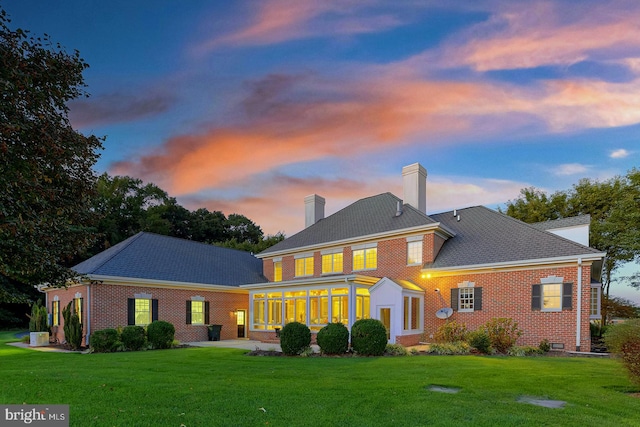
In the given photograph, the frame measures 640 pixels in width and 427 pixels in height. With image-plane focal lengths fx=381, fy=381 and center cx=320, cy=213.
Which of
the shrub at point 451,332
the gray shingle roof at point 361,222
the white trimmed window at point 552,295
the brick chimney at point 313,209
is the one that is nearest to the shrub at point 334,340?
the shrub at point 451,332

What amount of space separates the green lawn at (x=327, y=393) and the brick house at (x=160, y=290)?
7.51m

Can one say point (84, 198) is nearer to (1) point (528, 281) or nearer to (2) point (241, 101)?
(2) point (241, 101)

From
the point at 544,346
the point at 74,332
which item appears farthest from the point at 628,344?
the point at 74,332

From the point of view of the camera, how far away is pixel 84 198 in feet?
32.1

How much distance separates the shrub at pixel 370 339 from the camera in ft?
42.6

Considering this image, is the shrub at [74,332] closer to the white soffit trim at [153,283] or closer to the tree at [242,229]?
the white soffit trim at [153,283]

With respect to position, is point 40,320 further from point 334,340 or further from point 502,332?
point 502,332

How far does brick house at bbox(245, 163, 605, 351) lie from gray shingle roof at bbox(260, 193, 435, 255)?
94 millimetres

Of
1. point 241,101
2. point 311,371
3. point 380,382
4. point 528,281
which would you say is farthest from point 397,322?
point 241,101

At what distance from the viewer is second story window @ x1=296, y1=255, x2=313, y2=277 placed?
24141 millimetres

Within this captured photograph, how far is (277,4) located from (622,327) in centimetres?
1220

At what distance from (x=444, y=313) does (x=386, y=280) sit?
3.04m

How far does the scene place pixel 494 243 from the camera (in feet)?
59.1

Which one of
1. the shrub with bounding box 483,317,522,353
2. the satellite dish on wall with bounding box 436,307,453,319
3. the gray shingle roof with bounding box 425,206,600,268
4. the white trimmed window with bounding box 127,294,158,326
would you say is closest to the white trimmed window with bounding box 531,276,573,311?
the gray shingle roof with bounding box 425,206,600,268
